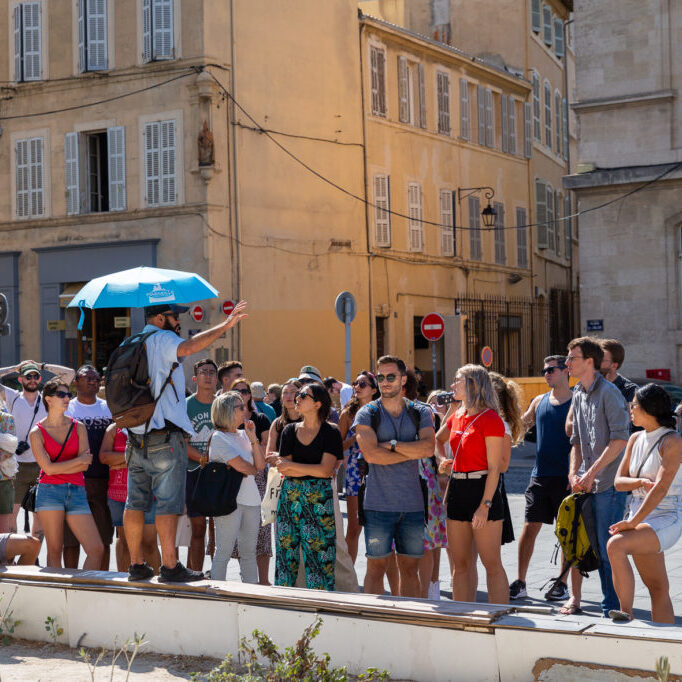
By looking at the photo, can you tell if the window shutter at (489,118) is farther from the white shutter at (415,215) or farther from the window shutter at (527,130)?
the white shutter at (415,215)

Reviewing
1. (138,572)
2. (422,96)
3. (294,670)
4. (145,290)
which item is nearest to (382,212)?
(422,96)

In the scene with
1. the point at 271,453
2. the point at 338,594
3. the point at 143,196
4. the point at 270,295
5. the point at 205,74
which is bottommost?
the point at 338,594

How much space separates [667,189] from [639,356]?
3001 millimetres

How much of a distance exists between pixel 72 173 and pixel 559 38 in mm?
19459

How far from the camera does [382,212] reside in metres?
32.5

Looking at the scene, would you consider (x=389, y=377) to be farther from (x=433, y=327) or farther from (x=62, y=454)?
(x=433, y=327)

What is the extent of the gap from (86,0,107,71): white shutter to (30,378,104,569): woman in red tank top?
2166 cm

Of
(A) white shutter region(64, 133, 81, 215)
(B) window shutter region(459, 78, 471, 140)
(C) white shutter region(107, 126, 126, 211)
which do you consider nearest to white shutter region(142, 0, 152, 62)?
(C) white shutter region(107, 126, 126, 211)

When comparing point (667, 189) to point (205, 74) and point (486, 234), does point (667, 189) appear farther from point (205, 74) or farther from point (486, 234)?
point (486, 234)

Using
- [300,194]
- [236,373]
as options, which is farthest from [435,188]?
[236,373]

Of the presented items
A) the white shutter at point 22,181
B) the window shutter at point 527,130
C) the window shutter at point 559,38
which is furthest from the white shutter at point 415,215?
the window shutter at point 559,38

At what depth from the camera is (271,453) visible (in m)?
9.27

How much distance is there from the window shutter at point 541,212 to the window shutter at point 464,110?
→ 4.54 meters

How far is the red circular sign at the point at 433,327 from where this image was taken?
25.6m
